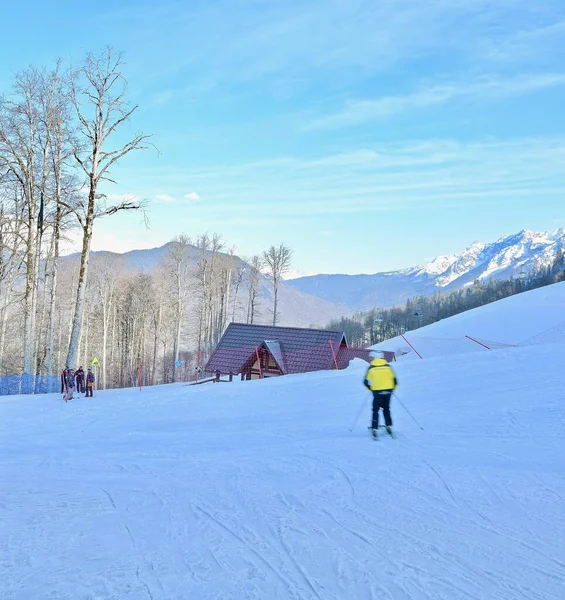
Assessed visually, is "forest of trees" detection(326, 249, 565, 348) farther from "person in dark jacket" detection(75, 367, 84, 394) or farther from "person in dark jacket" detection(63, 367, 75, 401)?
"person in dark jacket" detection(63, 367, 75, 401)

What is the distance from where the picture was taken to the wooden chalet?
23844 millimetres

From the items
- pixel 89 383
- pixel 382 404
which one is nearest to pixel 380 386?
pixel 382 404

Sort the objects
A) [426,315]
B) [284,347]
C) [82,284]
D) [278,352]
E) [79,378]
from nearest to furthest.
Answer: [82,284] → [79,378] → [278,352] → [284,347] → [426,315]

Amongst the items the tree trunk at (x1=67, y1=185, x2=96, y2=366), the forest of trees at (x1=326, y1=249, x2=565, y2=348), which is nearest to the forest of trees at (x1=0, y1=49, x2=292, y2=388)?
the tree trunk at (x1=67, y1=185, x2=96, y2=366)

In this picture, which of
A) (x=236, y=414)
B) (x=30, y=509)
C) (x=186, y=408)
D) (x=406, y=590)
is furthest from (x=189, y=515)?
(x=186, y=408)

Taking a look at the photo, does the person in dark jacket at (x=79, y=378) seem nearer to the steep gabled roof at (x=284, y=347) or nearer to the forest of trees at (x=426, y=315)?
the steep gabled roof at (x=284, y=347)

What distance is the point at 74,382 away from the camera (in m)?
17.5

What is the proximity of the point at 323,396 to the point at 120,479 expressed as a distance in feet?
26.0

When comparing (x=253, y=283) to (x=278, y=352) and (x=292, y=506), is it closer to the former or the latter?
(x=278, y=352)

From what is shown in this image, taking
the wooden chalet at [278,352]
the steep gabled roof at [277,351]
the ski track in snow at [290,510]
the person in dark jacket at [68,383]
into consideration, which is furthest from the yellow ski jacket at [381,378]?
the steep gabled roof at [277,351]

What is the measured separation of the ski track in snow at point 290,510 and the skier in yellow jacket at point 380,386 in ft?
1.35

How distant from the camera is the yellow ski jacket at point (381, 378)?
372 inches

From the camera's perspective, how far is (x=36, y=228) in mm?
20500

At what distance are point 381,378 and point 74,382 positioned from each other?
40.5 ft
